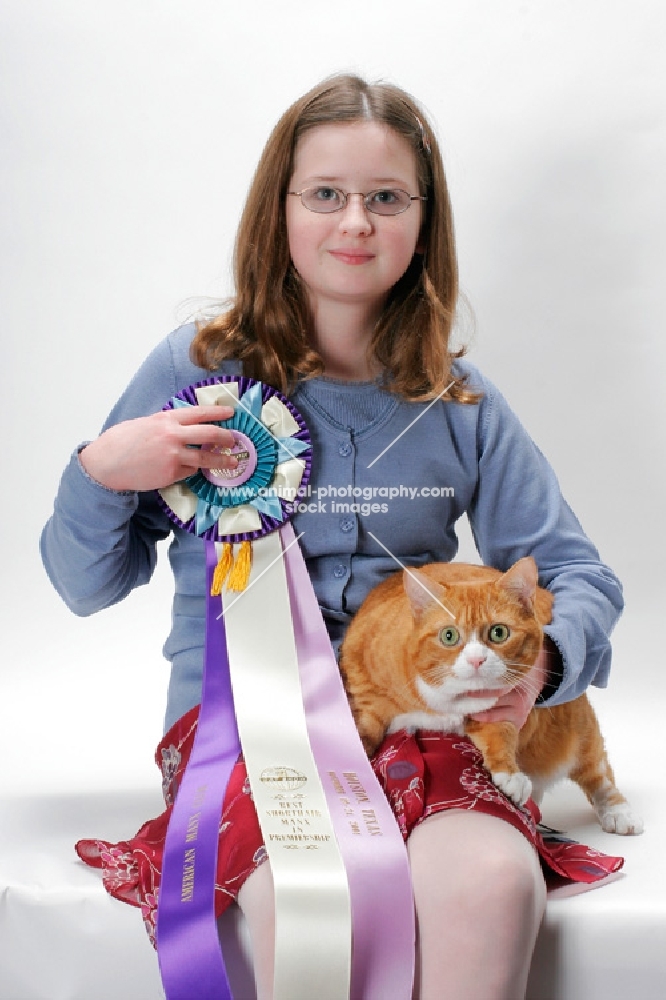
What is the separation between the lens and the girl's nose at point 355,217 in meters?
1.33

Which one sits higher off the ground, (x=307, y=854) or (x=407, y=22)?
(x=407, y=22)

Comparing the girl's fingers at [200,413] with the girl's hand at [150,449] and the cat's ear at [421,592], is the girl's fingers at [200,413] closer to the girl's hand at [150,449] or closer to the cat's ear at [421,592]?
the girl's hand at [150,449]

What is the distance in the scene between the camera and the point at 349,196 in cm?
134

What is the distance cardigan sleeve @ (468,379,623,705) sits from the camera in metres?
1.42

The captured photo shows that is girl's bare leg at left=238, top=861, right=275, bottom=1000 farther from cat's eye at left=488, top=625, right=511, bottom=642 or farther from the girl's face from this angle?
the girl's face

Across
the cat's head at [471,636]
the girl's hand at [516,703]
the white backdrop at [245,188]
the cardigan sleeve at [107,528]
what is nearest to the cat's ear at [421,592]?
the cat's head at [471,636]

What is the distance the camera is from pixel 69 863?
137cm

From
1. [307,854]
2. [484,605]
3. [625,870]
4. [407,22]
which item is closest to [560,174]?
[407,22]

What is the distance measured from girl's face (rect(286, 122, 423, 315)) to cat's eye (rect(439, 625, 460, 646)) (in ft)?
1.36

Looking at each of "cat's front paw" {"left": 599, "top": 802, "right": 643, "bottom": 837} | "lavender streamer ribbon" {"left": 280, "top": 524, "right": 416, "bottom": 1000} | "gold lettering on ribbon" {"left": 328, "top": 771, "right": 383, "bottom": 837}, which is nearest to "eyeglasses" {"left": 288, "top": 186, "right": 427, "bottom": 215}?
"lavender streamer ribbon" {"left": 280, "top": 524, "right": 416, "bottom": 1000}

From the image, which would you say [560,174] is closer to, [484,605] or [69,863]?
[484,605]

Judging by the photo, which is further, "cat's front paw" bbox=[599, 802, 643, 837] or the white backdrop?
the white backdrop

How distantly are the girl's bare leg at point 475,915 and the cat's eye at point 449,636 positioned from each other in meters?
0.18

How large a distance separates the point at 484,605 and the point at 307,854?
288 mm
